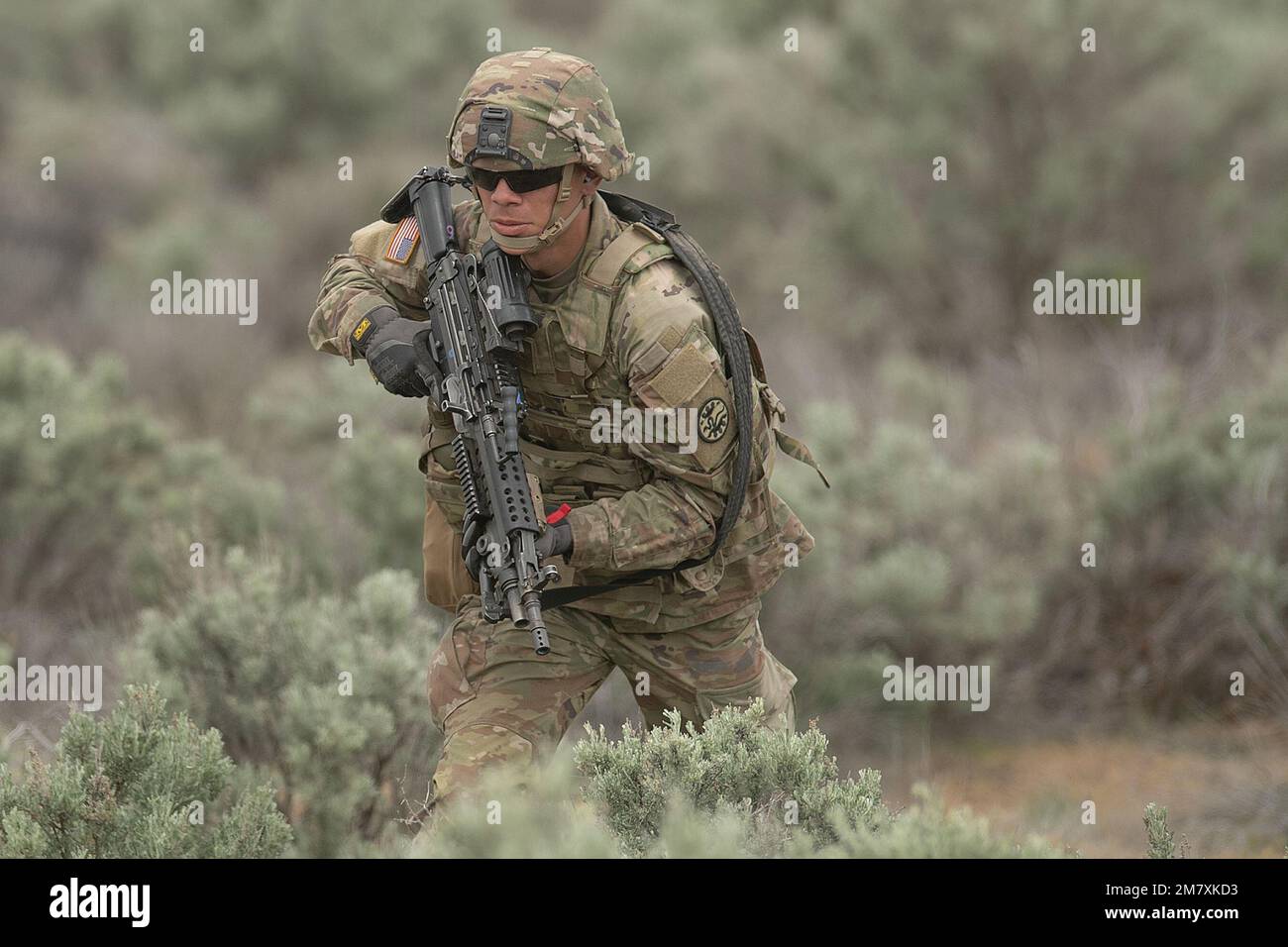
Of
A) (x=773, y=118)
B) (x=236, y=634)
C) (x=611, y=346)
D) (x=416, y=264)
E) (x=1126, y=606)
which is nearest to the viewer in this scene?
(x=611, y=346)

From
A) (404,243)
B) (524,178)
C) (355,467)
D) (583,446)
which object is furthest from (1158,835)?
(355,467)

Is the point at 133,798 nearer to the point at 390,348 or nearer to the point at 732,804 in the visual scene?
the point at 390,348

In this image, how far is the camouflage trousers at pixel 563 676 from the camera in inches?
156

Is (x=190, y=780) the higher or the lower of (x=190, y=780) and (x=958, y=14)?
the lower

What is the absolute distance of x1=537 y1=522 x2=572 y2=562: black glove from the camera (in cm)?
373

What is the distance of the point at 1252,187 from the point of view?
44.0 ft

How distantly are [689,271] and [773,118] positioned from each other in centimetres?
1101

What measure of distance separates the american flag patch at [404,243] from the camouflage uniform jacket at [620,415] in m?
0.03

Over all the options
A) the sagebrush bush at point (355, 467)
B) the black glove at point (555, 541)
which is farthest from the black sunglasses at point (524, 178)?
the sagebrush bush at point (355, 467)

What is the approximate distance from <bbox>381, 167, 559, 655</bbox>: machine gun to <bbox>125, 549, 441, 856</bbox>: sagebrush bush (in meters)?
1.32

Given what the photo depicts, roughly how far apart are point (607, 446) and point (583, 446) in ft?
Answer: 0.30

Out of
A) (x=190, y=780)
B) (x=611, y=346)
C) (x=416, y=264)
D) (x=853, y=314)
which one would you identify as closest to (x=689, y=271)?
(x=611, y=346)
